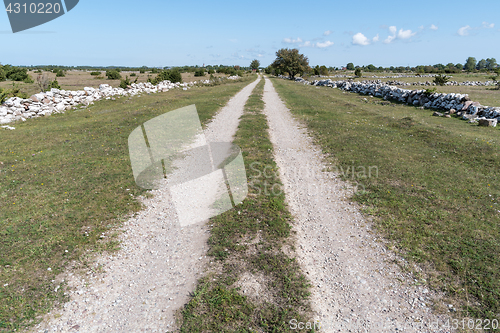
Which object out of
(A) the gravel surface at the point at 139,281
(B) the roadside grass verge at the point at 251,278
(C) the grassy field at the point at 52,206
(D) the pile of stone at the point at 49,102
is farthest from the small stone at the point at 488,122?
(D) the pile of stone at the point at 49,102

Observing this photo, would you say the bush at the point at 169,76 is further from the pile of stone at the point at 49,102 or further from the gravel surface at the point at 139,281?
the gravel surface at the point at 139,281

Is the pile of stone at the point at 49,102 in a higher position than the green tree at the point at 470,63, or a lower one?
lower

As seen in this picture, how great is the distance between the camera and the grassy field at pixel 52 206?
15.3 feet

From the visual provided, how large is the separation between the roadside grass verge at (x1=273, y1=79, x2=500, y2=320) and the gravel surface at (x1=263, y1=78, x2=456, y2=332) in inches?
17.6

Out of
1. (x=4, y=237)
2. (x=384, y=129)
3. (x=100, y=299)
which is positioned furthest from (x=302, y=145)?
(x=4, y=237)

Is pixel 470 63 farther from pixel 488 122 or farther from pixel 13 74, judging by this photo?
pixel 13 74

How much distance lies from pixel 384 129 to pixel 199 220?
45.1 ft

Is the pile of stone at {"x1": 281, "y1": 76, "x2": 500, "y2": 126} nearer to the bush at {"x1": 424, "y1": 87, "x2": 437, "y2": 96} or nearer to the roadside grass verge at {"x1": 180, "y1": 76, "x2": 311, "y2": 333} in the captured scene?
the bush at {"x1": 424, "y1": 87, "x2": 437, "y2": 96}

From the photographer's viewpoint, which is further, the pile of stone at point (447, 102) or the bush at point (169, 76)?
the bush at point (169, 76)

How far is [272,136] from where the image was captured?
47.2ft

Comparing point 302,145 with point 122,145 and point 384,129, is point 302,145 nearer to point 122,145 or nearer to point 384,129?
point 384,129

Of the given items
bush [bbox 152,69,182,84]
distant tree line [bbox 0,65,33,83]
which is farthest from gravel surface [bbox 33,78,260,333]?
distant tree line [bbox 0,65,33,83]

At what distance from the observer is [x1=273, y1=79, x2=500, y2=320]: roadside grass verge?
504 cm

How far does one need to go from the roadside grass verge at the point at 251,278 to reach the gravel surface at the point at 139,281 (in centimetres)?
36
